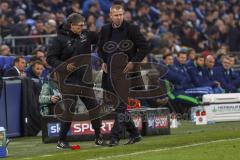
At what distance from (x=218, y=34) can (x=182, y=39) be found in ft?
7.09

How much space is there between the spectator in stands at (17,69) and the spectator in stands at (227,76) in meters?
5.44

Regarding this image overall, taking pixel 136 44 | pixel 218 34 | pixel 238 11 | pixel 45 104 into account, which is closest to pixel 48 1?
pixel 218 34

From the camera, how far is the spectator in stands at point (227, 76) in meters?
21.5

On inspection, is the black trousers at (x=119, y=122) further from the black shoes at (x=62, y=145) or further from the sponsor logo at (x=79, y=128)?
the sponsor logo at (x=79, y=128)

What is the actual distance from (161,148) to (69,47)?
2052 millimetres

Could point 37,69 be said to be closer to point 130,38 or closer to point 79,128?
point 79,128

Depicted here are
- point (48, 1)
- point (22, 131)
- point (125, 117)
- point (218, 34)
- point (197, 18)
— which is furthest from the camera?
point (197, 18)

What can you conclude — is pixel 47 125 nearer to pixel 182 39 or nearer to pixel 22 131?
pixel 22 131

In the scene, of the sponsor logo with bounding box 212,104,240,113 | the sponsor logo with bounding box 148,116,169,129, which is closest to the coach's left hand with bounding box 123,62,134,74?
the sponsor logo with bounding box 148,116,169,129

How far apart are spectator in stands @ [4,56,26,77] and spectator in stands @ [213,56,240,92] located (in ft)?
17.9

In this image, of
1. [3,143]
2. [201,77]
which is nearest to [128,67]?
[3,143]

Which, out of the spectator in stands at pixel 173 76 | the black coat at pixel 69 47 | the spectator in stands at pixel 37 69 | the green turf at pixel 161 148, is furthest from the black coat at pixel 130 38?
the spectator in stands at pixel 173 76

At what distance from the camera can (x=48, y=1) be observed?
1085 inches

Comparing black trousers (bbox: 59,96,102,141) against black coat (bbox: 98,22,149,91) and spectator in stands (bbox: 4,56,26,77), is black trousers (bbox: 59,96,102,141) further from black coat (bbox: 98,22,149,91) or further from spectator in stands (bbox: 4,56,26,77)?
spectator in stands (bbox: 4,56,26,77)
